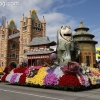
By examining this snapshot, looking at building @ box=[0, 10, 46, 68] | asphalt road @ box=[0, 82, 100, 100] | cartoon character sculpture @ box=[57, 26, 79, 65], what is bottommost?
asphalt road @ box=[0, 82, 100, 100]

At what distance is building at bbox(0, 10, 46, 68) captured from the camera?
52.8 meters

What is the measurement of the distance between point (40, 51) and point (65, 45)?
74.6 feet

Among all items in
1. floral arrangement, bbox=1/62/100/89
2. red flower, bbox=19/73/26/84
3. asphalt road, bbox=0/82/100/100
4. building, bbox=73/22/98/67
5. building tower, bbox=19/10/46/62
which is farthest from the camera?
building tower, bbox=19/10/46/62

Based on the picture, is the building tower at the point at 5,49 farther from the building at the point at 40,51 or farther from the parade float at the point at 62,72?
the parade float at the point at 62,72

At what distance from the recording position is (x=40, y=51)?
37.0 m

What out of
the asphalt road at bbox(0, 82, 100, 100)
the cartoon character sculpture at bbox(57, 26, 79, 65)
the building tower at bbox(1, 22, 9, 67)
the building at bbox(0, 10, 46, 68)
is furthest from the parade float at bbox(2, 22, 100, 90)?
the building tower at bbox(1, 22, 9, 67)

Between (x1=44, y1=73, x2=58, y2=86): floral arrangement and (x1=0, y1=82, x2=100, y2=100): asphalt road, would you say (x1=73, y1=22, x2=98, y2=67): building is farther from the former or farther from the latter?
(x1=0, y1=82, x2=100, y2=100): asphalt road

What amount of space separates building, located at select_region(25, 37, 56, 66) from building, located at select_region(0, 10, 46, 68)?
12.6 m

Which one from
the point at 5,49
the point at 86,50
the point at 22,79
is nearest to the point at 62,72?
the point at 22,79

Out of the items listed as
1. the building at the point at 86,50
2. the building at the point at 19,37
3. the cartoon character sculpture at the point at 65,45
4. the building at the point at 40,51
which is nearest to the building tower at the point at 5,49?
the building at the point at 19,37

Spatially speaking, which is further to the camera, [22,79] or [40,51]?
[40,51]

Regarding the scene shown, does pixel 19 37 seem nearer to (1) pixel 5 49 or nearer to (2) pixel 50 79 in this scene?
(1) pixel 5 49

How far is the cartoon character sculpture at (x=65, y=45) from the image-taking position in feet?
47.6

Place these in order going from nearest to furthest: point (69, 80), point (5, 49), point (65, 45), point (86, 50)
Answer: point (69, 80), point (65, 45), point (86, 50), point (5, 49)
